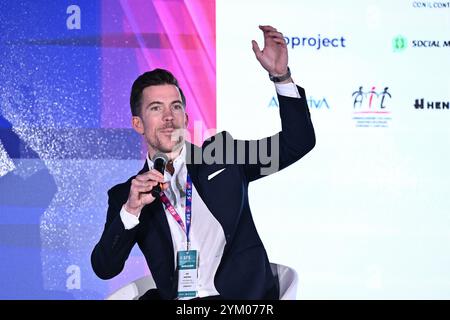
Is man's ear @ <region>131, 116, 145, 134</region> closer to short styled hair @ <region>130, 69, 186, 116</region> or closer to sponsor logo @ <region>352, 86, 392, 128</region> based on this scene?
short styled hair @ <region>130, 69, 186, 116</region>

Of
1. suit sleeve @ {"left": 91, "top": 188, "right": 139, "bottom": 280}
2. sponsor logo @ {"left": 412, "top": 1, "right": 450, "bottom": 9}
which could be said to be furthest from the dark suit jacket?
sponsor logo @ {"left": 412, "top": 1, "right": 450, "bottom": 9}

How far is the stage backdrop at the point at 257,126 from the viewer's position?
142 inches

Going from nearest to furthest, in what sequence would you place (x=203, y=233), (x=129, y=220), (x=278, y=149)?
(x=129, y=220) < (x=203, y=233) < (x=278, y=149)

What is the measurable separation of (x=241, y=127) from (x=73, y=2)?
0.94 m

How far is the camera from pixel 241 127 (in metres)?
3.66

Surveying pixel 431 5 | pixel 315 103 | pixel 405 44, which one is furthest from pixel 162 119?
pixel 431 5

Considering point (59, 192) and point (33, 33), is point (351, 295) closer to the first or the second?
point (59, 192)

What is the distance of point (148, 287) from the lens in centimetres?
354

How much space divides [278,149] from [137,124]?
0.63 meters

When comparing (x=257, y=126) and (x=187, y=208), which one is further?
(x=257, y=126)

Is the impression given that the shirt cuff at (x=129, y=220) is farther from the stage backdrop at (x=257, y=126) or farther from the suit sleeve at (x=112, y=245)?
the stage backdrop at (x=257, y=126)

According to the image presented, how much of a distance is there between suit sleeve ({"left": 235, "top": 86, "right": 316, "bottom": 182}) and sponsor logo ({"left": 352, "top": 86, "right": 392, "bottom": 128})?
0.24 metres

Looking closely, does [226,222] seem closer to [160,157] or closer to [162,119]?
[160,157]
